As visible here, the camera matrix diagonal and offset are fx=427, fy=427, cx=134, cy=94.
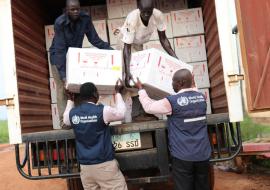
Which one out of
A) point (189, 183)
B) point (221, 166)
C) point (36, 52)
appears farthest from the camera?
point (221, 166)

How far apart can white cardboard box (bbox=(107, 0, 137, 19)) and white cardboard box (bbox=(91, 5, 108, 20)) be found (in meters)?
0.31

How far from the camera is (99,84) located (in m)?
3.91

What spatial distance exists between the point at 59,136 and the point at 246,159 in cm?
412

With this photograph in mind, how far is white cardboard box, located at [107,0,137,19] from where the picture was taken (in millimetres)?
5344

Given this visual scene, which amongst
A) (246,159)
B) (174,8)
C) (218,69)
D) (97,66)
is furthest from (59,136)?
(246,159)

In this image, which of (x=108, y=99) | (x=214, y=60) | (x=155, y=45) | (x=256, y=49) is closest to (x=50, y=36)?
(x=155, y=45)

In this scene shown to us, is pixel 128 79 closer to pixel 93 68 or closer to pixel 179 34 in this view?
pixel 93 68

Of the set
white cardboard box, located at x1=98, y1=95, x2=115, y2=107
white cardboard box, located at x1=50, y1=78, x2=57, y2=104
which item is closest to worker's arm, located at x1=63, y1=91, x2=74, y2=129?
white cardboard box, located at x1=98, y1=95, x2=115, y2=107

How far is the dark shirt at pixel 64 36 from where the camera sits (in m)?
4.23

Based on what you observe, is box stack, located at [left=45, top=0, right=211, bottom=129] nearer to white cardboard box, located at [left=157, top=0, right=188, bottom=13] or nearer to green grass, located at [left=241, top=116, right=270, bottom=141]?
white cardboard box, located at [left=157, top=0, right=188, bottom=13]

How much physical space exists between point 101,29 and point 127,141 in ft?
6.16

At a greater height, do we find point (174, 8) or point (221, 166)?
point (174, 8)

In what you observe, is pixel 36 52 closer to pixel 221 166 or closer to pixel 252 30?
pixel 252 30

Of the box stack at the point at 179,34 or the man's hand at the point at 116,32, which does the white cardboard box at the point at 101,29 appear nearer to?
the box stack at the point at 179,34
